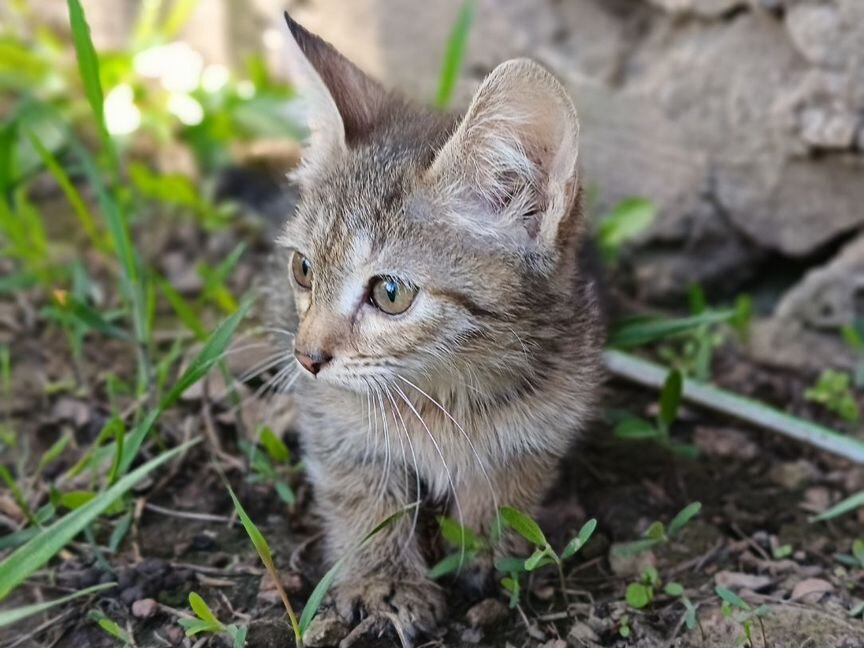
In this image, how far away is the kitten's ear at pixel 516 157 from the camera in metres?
2.29

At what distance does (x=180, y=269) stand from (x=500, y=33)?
175cm

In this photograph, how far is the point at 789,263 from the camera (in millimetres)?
4254

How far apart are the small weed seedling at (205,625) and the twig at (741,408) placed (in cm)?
155

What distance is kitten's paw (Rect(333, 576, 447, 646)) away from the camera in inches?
101

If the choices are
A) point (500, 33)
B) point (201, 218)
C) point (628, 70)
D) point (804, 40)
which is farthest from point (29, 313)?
point (804, 40)

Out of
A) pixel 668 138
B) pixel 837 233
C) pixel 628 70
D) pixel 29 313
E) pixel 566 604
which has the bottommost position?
pixel 566 604

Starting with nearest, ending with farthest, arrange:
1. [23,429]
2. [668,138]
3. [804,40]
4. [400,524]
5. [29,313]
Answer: [400,524], [23,429], [804,40], [29,313], [668,138]

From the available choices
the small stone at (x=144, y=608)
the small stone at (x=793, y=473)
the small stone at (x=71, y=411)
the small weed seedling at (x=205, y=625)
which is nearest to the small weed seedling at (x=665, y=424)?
the small stone at (x=793, y=473)

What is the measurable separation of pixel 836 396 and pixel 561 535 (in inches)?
50.4

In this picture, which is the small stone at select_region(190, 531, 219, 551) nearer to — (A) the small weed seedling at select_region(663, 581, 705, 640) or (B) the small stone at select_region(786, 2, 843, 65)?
(A) the small weed seedling at select_region(663, 581, 705, 640)

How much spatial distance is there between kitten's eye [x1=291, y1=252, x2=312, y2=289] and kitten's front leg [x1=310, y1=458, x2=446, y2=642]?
0.54 metres

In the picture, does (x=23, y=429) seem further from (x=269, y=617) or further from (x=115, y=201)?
(x=269, y=617)

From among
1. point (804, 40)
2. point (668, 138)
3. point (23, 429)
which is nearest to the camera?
point (23, 429)

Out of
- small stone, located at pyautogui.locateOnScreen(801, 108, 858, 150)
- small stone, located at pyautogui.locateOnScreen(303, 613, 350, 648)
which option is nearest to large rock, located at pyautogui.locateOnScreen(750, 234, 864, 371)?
small stone, located at pyautogui.locateOnScreen(801, 108, 858, 150)
